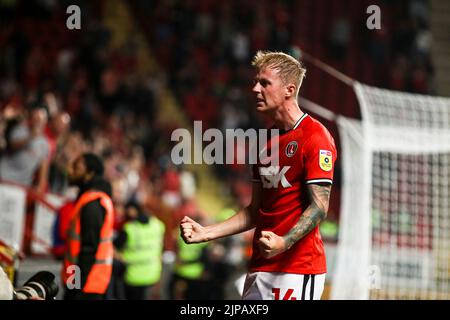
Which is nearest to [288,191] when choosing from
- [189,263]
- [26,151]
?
[26,151]

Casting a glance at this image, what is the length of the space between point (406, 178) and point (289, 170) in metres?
7.88

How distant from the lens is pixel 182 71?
770 inches

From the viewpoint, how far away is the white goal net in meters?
10.2

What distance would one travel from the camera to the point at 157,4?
20.8 meters

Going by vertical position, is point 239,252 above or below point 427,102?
below

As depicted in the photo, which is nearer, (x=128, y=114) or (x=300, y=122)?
(x=300, y=122)

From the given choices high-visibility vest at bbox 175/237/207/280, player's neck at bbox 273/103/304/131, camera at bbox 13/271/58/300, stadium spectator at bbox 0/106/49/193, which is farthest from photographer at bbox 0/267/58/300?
high-visibility vest at bbox 175/237/207/280

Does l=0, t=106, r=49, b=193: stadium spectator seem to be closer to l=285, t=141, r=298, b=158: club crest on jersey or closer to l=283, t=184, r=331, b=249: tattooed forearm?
l=285, t=141, r=298, b=158: club crest on jersey

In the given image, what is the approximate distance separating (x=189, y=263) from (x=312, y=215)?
688 cm

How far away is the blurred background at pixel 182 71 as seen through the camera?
1475 centimetres

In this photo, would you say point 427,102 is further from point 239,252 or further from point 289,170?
point 289,170

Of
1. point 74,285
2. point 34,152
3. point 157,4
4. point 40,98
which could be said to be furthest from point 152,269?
point 157,4

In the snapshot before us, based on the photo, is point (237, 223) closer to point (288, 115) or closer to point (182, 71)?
point (288, 115)

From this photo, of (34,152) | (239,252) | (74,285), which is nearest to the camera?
(74,285)
